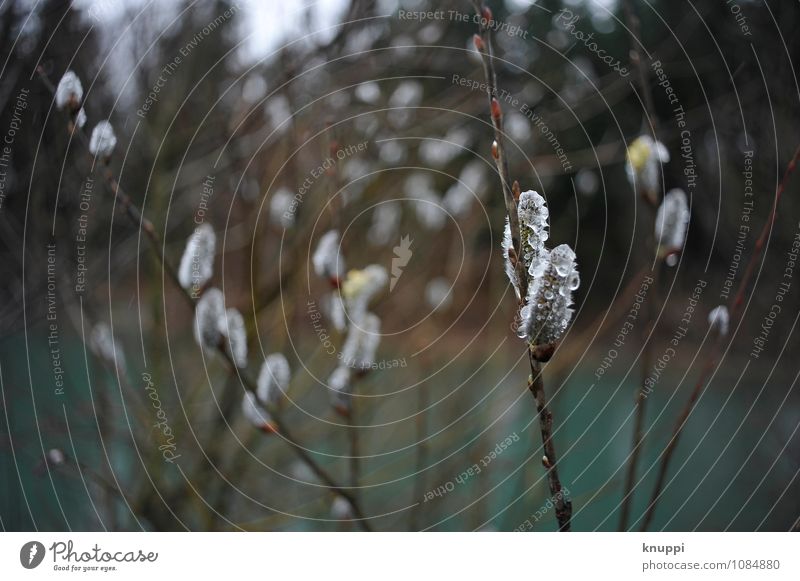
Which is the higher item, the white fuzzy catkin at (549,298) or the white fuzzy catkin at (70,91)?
the white fuzzy catkin at (70,91)

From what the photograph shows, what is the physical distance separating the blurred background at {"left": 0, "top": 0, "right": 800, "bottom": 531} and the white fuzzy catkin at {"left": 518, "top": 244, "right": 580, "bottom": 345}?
0.29 meters

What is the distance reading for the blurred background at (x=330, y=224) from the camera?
0.62 metres

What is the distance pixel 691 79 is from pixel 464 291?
377 millimetres

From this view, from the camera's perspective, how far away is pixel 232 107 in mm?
698

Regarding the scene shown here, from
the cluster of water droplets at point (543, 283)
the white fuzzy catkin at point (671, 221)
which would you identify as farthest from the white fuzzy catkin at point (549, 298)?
the white fuzzy catkin at point (671, 221)

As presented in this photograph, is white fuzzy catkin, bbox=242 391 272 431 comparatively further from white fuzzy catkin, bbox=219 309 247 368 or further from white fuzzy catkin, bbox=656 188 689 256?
white fuzzy catkin, bbox=656 188 689 256

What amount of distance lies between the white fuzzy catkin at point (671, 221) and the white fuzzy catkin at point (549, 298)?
5.4 inches

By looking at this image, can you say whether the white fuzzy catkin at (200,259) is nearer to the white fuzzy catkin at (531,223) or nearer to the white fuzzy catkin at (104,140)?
the white fuzzy catkin at (104,140)

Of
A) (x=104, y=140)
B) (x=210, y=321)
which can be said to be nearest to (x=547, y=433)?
(x=210, y=321)

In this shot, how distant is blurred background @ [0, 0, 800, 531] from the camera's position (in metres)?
0.62

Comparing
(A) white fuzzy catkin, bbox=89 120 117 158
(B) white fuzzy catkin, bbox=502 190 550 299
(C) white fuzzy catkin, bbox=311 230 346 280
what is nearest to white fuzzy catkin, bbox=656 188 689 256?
(B) white fuzzy catkin, bbox=502 190 550 299

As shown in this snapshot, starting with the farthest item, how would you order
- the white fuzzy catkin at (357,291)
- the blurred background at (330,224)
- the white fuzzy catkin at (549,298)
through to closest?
the blurred background at (330,224)
the white fuzzy catkin at (357,291)
the white fuzzy catkin at (549,298)
